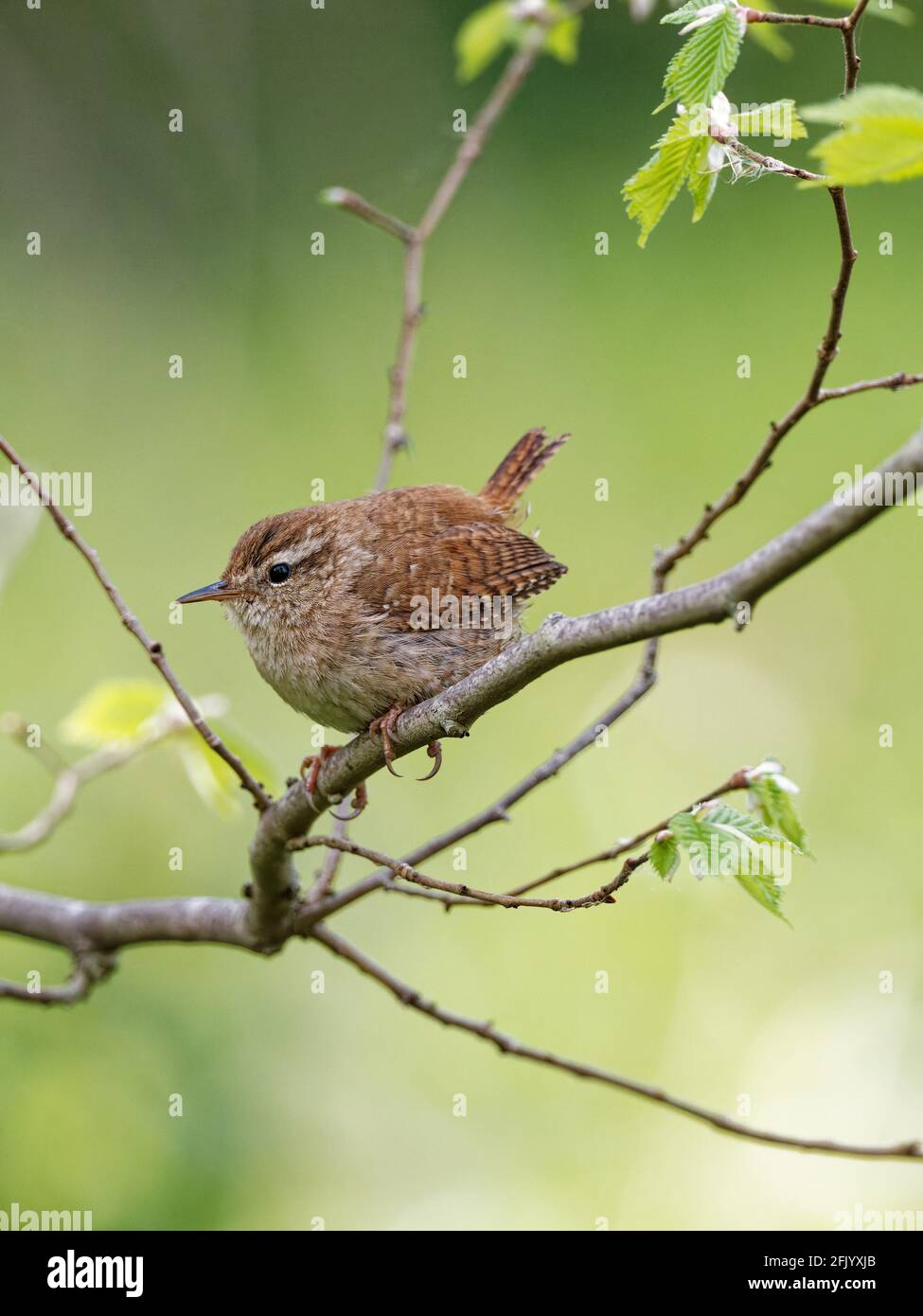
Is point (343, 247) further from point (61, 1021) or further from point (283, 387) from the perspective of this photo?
point (61, 1021)

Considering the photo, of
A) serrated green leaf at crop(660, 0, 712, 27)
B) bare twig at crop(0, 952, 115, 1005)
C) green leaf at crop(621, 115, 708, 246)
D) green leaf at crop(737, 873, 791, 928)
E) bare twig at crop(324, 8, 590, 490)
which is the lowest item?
bare twig at crop(0, 952, 115, 1005)

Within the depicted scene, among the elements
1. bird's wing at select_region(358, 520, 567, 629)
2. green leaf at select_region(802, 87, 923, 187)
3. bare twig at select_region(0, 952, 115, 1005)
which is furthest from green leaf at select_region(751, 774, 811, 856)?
bare twig at select_region(0, 952, 115, 1005)

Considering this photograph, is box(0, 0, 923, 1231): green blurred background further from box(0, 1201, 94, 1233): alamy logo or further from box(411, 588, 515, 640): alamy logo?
box(411, 588, 515, 640): alamy logo

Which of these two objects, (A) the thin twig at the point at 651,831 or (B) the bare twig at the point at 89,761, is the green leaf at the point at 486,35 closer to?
(B) the bare twig at the point at 89,761

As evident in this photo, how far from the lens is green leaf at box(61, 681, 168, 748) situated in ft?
9.55

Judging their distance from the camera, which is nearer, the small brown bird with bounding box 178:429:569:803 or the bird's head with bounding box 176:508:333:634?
the small brown bird with bounding box 178:429:569:803

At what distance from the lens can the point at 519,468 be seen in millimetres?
3818

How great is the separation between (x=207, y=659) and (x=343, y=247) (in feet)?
8.27

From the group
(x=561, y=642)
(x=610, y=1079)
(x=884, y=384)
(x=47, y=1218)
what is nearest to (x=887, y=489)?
(x=561, y=642)

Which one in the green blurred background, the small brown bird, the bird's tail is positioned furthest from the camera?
the green blurred background

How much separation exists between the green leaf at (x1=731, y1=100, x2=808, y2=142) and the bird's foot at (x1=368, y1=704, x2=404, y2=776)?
3.82 ft

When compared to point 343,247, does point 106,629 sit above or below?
below

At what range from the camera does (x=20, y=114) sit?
6.99 meters
